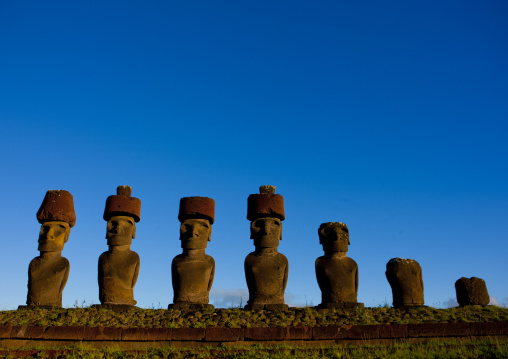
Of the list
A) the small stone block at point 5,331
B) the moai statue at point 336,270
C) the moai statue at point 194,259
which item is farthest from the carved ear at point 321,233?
the small stone block at point 5,331

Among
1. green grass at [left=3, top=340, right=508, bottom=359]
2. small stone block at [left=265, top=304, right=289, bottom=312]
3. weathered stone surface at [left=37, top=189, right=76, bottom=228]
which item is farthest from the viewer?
weathered stone surface at [left=37, top=189, right=76, bottom=228]

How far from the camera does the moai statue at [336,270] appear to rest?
1155cm

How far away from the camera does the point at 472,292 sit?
38.2ft

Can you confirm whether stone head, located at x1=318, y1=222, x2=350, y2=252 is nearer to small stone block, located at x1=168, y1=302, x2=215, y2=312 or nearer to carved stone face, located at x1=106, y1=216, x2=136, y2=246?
small stone block, located at x1=168, y1=302, x2=215, y2=312

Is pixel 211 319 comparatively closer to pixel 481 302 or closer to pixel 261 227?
pixel 261 227

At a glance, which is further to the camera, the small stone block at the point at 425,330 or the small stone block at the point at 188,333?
the small stone block at the point at 188,333

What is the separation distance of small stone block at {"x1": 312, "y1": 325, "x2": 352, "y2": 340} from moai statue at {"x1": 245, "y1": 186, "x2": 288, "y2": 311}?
148 centimetres

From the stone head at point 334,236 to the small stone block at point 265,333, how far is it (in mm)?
2809

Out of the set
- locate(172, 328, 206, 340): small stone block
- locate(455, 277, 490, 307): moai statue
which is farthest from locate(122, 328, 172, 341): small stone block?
locate(455, 277, 490, 307): moai statue

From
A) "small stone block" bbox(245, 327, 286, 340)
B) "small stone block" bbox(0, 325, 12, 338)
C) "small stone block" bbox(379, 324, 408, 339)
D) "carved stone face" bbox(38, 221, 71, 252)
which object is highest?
"carved stone face" bbox(38, 221, 71, 252)

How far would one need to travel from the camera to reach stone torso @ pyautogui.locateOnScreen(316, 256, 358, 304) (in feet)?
38.0

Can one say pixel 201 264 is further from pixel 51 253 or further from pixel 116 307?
pixel 51 253

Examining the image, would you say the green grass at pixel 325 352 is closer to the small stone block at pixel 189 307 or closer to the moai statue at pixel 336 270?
the small stone block at pixel 189 307

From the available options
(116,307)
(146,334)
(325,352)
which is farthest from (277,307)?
(116,307)
